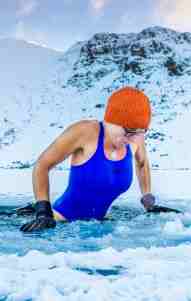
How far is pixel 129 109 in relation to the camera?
347 centimetres

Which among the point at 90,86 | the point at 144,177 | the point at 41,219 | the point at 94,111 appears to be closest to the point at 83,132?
the point at 41,219

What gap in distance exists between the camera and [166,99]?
3526 inches

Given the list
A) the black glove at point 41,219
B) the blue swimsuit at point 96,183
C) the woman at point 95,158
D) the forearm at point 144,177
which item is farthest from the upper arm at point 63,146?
the forearm at point 144,177

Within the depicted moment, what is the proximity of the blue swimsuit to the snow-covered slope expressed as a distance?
202 feet

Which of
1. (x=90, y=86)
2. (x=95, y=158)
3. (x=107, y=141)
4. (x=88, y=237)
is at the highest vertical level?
(x=90, y=86)

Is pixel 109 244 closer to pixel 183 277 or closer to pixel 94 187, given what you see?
pixel 94 187

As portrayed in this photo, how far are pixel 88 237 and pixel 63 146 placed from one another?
0.65m

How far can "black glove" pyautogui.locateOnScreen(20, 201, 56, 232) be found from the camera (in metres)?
3.56

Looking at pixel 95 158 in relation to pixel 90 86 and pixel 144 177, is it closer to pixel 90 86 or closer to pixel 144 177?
pixel 144 177

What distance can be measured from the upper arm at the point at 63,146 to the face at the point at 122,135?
7.5 inches

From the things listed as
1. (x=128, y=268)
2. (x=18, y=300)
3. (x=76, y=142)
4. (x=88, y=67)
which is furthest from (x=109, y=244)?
(x=88, y=67)

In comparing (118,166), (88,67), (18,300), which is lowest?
(18,300)

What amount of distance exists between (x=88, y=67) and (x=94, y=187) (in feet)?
336

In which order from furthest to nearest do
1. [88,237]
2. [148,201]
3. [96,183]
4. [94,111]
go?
[94,111] < [148,201] < [96,183] < [88,237]
